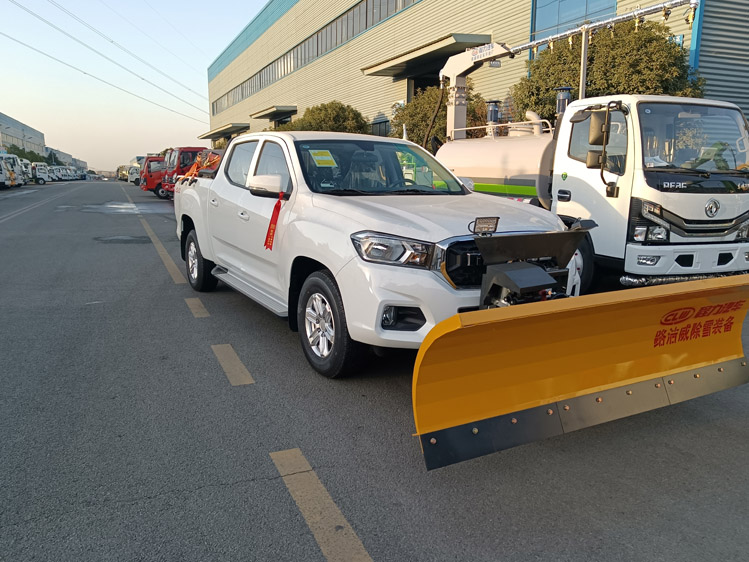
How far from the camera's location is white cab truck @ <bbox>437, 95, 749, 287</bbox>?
6.88 meters

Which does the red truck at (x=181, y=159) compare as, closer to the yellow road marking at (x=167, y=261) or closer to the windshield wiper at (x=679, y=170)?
the yellow road marking at (x=167, y=261)

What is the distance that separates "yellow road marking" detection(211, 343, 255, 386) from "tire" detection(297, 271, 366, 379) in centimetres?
52

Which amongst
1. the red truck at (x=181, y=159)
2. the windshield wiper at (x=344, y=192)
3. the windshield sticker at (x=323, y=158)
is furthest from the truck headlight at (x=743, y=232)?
the red truck at (x=181, y=159)

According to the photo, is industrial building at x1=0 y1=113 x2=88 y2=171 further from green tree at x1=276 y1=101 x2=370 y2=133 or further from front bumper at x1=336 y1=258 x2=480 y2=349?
front bumper at x1=336 y1=258 x2=480 y2=349

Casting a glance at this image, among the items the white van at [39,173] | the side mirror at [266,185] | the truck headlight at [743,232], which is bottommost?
the white van at [39,173]

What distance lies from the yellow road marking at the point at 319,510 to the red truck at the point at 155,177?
30.1 m

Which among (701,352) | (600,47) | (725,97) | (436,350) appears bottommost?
(701,352)

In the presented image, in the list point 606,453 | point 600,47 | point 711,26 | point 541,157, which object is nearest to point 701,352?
point 606,453

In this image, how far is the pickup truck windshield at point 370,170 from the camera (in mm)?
5383

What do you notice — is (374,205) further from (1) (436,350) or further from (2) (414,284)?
(1) (436,350)

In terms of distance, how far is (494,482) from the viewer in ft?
11.1

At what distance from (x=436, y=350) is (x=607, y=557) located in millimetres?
1183

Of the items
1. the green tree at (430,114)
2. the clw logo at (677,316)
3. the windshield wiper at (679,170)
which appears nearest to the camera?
the clw logo at (677,316)

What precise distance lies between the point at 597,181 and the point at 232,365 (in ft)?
16.2
